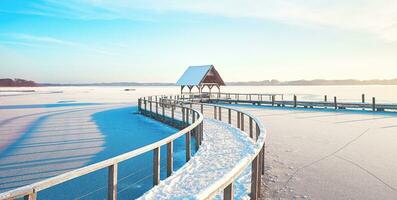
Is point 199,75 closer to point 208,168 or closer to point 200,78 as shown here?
point 200,78

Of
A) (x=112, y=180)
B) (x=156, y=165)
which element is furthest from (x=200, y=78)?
(x=112, y=180)

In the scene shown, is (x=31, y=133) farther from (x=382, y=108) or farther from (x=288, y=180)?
(x=382, y=108)

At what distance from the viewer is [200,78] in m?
36.0

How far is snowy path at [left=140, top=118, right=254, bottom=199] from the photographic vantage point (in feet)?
14.5

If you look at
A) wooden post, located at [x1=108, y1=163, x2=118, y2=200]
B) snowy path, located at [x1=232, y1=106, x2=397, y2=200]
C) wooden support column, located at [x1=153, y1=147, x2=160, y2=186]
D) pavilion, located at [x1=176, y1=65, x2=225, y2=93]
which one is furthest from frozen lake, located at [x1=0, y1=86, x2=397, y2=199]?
pavilion, located at [x1=176, y1=65, x2=225, y2=93]

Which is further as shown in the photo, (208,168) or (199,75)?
(199,75)

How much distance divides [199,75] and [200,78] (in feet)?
3.50

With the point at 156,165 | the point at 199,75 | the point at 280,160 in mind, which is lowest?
the point at 280,160

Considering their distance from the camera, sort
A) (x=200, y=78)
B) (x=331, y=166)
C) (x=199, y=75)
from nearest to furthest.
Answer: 1. (x=331, y=166)
2. (x=200, y=78)
3. (x=199, y=75)

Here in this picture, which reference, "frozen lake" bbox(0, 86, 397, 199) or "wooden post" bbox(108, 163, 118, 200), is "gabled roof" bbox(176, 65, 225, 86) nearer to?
"frozen lake" bbox(0, 86, 397, 199)

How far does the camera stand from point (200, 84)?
36.0 metres

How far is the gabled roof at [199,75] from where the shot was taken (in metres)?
36.2

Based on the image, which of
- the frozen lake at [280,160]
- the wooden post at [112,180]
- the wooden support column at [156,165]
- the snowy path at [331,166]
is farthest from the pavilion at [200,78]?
the wooden post at [112,180]

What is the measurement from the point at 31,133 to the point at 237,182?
11.1m
